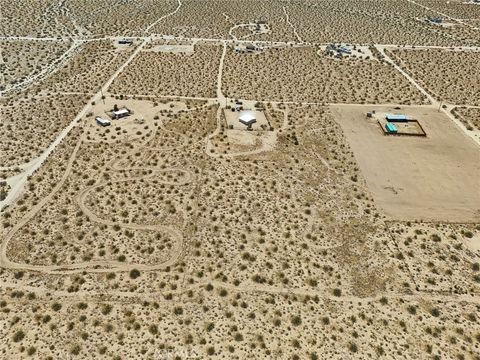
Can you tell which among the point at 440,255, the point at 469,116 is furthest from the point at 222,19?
the point at 440,255

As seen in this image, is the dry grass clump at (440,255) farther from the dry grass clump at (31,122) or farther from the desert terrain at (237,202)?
the dry grass clump at (31,122)

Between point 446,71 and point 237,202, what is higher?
point 446,71

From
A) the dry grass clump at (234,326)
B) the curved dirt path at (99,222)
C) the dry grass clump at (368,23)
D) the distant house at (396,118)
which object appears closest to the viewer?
the dry grass clump at (234,326)

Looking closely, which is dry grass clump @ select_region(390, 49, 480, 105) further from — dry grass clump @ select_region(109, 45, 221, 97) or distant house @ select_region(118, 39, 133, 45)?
distant house @ select_region(118, 39, 133, 45)

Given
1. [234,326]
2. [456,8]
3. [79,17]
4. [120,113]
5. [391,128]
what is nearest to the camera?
[234,326]

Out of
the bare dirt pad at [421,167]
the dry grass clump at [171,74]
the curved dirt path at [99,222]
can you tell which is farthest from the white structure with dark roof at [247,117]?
the curved dirt path at [99,222]

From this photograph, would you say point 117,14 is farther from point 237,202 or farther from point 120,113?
point 237,202
